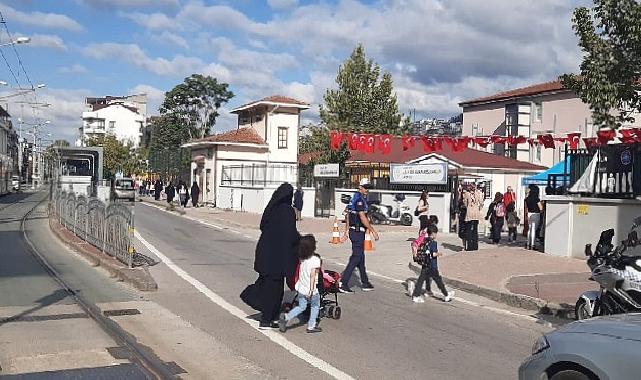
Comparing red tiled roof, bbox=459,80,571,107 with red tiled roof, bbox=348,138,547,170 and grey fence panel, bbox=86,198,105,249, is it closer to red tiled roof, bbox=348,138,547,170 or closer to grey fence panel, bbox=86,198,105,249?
red tiled roof, bbox=348,138,547,170

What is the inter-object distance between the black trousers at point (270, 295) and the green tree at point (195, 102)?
2719 inches

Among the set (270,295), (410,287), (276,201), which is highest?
(276,201)

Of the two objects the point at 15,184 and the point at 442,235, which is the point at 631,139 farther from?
the point at 15,184

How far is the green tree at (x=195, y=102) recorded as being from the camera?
75.6 m

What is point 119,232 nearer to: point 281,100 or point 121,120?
point 281,100

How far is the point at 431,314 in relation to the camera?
33.6 ft

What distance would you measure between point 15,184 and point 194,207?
39.3 m

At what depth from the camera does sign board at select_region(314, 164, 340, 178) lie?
33303 millimetres

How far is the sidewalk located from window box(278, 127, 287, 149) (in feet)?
86.9

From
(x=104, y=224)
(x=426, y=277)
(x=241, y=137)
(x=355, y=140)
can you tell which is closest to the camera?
(x=426, y=277)

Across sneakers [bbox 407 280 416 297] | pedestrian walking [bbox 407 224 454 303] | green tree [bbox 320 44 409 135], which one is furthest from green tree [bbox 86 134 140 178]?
pedestrian walking [bbox 407 224 454 303]

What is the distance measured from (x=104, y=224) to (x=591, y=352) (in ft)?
40.0

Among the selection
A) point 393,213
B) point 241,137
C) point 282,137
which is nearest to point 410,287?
point 393,213

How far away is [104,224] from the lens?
15.1 meters
